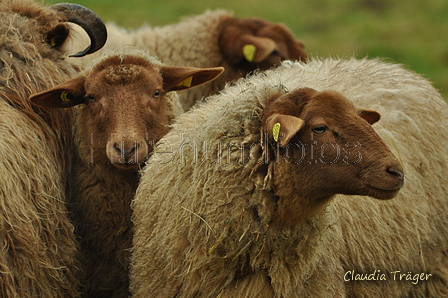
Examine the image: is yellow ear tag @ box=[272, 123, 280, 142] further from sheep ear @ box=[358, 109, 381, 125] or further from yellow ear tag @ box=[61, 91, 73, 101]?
yellow ear tag @ box=[61, 91, 73, 101]

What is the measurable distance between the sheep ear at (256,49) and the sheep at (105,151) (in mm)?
2612

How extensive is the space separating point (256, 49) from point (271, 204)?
392 centimetres

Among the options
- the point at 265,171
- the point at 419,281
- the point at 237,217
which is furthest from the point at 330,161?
the point at 419,281

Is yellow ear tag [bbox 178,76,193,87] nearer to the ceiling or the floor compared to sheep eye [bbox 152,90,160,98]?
nearer to the floor

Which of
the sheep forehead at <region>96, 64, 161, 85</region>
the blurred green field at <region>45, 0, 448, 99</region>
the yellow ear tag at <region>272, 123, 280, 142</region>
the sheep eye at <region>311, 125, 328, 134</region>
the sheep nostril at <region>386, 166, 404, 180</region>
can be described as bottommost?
the blurred green field at <region>45, 0, 448, 99</region>

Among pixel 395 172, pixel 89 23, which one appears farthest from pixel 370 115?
pixel 89 23

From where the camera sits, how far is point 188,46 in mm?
6934

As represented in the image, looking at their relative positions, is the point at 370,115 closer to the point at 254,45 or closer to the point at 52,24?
the point at 52,24

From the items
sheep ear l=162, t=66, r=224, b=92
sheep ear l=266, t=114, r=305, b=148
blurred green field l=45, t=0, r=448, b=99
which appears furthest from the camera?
blurred green field l=45, t=0, r=448, b=99

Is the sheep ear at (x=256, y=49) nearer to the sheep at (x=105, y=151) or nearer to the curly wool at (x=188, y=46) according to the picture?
the curly wool at (x=188, y=46)

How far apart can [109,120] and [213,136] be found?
35.7 inches

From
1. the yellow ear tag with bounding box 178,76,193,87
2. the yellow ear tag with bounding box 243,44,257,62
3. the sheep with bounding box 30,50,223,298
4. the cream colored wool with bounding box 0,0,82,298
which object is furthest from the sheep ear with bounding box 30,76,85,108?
the yellow ear tag with bounding box 243,44,257,62

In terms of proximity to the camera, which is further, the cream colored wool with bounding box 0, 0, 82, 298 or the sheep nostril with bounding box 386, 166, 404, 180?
the cream colored wool with bounding box 0, 0, 82, 298

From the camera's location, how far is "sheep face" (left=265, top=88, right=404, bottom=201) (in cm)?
312
